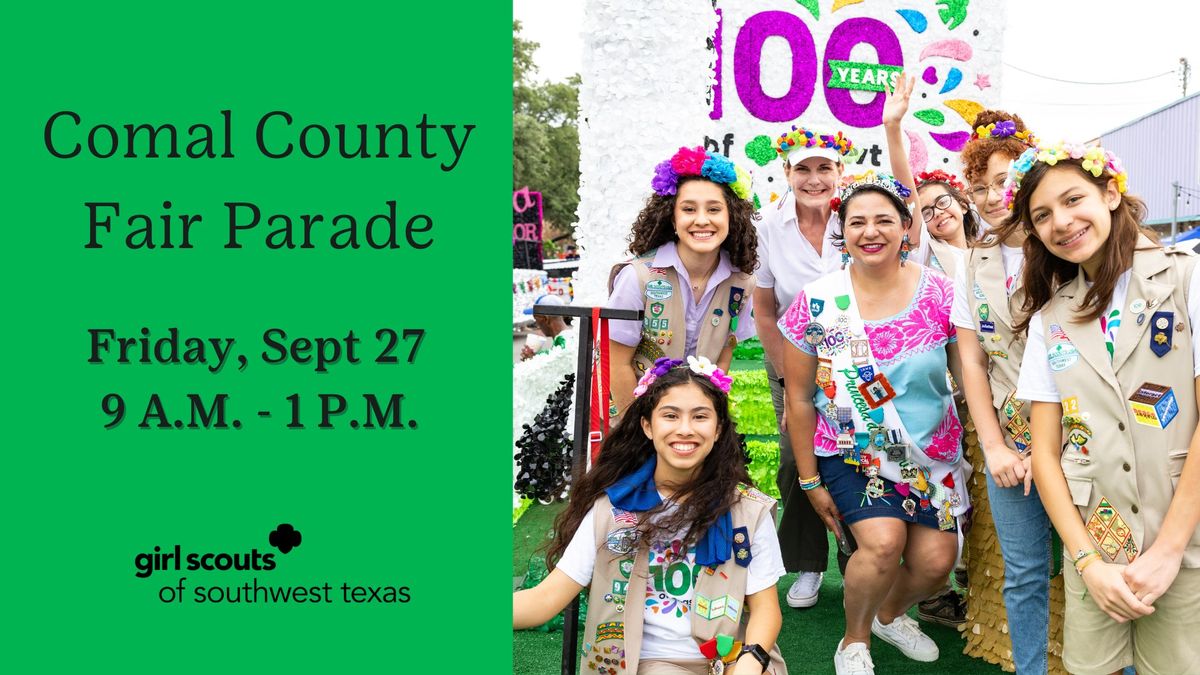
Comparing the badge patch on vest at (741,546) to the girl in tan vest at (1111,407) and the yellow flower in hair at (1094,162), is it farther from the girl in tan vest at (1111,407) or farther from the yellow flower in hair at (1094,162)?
the yellow flower in hair at (1094,162)

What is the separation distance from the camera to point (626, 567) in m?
2.23

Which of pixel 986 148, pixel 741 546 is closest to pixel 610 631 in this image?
pixel 741 546

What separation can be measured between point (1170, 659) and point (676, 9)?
3.57 meters

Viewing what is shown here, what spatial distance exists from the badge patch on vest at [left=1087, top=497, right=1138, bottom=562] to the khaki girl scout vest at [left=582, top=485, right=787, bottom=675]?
0.67 meters

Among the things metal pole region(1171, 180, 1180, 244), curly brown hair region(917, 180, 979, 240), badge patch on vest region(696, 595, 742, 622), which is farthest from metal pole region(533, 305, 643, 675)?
metal pole region(1171, 180, 1180, 244)

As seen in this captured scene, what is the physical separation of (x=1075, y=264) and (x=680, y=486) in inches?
37.5

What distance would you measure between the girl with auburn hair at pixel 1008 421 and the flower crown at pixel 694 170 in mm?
687

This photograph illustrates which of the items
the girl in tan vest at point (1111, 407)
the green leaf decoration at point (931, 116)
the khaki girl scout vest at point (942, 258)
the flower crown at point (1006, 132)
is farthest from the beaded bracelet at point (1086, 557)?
the green leaf decoration at point (931, 116)

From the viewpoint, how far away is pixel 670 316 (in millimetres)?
2848

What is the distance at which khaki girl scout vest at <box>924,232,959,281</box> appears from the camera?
3.02m

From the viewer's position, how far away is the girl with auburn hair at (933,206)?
2916mm

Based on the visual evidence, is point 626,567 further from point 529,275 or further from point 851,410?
point 529,275

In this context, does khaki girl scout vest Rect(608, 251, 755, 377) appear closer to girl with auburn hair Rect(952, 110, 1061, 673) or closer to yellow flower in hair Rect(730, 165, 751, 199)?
yellow flower in hair Rect(730, 165, 751, 199)

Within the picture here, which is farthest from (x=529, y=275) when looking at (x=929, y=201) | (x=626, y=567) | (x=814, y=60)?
(x=626, y=567)
